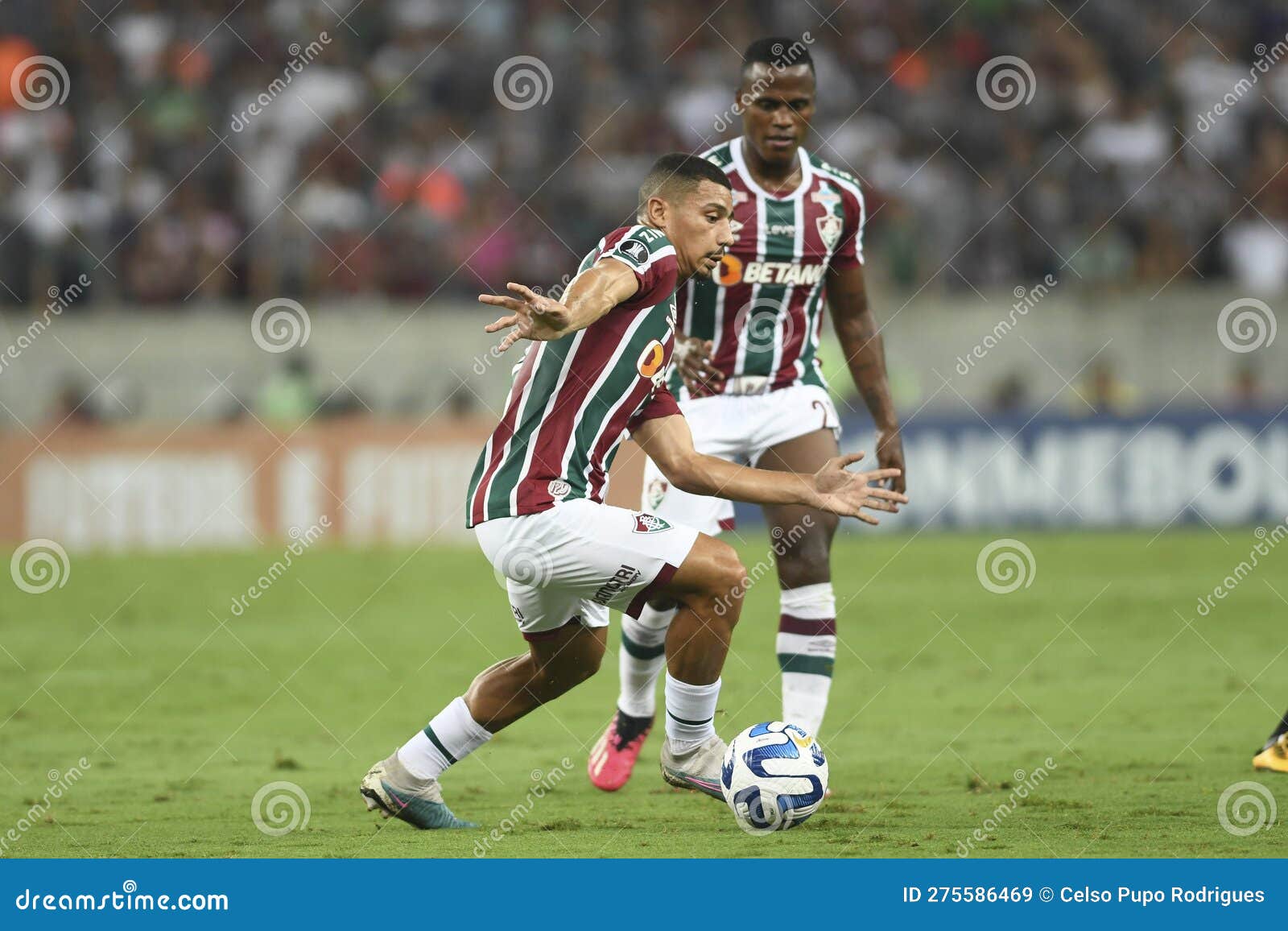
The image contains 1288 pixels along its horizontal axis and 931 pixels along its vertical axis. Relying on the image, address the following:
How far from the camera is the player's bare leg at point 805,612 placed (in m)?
7.41

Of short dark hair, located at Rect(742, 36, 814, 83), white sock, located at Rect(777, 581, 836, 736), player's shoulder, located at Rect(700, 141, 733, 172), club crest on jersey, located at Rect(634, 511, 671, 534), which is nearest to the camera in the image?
club crest on jersey, located at Rect(634, 511, 671, 534)

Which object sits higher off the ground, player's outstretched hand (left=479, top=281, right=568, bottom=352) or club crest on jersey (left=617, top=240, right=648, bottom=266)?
club crest on jersey (left=617, top=240, right=648, bottom=266)

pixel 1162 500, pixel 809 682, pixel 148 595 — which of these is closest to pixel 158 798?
pixel 809 682

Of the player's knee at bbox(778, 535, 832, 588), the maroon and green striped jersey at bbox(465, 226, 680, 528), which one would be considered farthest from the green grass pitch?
the maroon and green striped jersey at bbox(465, 226, 680, 528)

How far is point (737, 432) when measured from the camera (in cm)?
787

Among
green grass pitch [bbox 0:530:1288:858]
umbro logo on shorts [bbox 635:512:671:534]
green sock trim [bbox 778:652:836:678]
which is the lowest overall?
green grass pitch [bbox 0:530:1288:858]

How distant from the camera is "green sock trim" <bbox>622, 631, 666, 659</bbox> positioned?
25.3 ft

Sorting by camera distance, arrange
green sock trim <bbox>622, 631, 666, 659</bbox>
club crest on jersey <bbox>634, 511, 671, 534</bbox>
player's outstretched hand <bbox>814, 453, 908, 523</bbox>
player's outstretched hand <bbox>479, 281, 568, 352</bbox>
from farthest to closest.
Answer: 1. green sock trim <bbox>622, 631, 666, 659</bbox>
2. club crest on jersey <bbox>634, 511, 671, 534</bbox>
3. player's outstretched hand <bbox>814, 453, 908, 523</bbox>
4. player's outstretched hand <bbox>479, 281, 568, 352</bbox>

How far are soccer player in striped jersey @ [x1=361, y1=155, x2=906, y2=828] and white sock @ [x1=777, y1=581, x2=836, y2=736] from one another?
1.06 metres

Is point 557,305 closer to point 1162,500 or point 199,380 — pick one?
point 1162,500

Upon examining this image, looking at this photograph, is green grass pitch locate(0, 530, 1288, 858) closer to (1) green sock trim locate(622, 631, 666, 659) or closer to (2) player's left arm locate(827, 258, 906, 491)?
(1) green sock trim locate(622, 631, 666, 659)

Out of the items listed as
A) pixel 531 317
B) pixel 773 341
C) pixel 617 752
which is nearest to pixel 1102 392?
pixel 773 341

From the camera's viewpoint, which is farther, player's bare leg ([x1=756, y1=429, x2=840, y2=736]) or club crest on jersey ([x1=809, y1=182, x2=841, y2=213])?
club crest on jersey ([x1=809, y1=182, x2=841, y2=213])

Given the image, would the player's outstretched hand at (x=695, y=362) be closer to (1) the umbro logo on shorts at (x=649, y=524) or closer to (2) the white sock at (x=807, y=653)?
(2) the white sock at (x=807, y=653)
